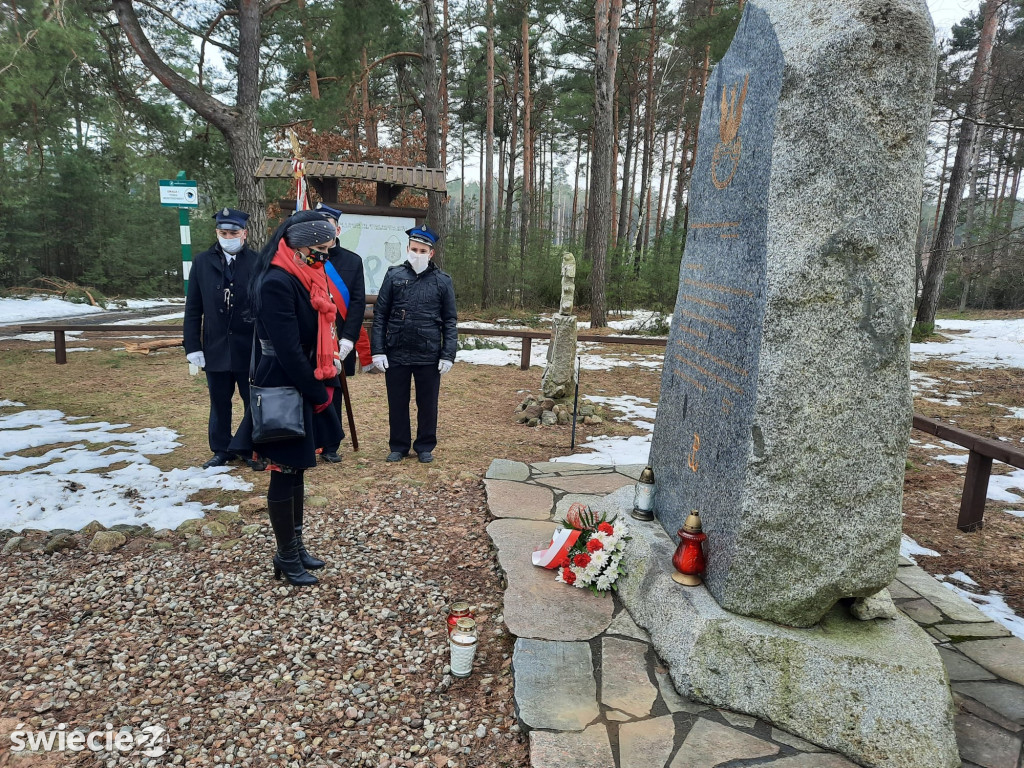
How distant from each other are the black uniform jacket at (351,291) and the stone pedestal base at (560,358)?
98.2 inches

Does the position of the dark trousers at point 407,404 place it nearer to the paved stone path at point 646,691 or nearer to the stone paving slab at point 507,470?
the stone paving slab at point 507,470

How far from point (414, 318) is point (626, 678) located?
3126 mm

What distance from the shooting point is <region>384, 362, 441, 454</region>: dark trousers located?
4.77 meters

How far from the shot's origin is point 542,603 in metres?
2.76

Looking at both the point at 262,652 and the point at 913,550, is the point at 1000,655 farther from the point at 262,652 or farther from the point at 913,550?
the point at 262,652

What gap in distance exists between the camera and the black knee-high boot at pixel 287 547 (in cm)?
286

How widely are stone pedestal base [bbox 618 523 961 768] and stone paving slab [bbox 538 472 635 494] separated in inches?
70.2

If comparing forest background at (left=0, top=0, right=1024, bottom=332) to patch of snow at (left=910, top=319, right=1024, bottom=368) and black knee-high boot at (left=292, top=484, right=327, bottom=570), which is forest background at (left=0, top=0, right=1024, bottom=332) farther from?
black knee-high boot at (left=292, top=484, right=327, bottom=570)

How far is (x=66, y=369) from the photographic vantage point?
7.93 m

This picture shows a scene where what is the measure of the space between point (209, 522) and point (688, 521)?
279 cm

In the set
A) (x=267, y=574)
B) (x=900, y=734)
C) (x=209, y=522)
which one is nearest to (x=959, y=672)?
(x=900, y=734)

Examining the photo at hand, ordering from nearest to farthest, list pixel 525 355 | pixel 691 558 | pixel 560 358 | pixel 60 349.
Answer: pixel 691 558, pixel 560 358, pixel 60 349, pixel 525 355

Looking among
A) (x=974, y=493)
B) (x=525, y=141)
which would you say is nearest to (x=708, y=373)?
(x=974, y=493)

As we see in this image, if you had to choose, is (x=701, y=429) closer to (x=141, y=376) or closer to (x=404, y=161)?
(x=141, y=376)
